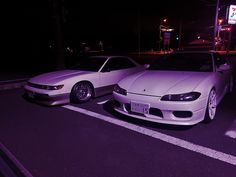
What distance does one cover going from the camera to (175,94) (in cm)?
360

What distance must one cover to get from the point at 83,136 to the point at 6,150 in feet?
3.98

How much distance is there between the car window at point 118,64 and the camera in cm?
618

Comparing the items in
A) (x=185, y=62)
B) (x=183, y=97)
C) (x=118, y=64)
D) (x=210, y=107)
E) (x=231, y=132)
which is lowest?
(x=231, y=132)

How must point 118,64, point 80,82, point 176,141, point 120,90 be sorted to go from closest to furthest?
point 176,141 → point 120,90 → point 80,82 → point 118,64

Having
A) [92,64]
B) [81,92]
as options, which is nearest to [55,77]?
[81,92]

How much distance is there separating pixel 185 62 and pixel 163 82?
141 cm

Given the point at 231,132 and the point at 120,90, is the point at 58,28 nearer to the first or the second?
the point at 120,90

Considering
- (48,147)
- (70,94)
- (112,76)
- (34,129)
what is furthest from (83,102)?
(48,147)

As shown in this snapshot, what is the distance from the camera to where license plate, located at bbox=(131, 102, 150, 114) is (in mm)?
3721

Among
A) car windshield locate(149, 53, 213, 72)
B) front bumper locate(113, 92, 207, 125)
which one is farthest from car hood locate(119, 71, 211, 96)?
car windshield locate(149, 53, 213, 72)

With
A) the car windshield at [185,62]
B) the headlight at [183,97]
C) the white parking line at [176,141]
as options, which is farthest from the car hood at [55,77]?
the headlight at [183,97]

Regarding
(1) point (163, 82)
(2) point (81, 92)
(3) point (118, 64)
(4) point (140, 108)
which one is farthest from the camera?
(3) point (118, 64)

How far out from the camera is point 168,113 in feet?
11.8

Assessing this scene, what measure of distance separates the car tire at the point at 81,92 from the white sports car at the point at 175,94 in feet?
4.88
